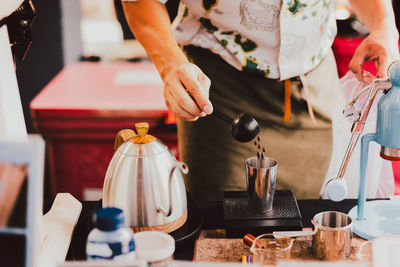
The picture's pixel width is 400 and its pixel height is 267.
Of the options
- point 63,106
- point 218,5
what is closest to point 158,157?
point 218,5

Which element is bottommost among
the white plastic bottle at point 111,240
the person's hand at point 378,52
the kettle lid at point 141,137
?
the white plastic bottle at point 111,240

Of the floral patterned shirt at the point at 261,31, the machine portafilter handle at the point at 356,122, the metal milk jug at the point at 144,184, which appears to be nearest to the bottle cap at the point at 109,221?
the metal milk jug at the point at 144,184

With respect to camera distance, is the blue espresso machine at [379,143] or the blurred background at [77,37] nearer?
the blue espresso machine at [379,143]

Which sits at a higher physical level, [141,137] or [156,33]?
[156,33]

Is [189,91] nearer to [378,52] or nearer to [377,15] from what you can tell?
[378,52]

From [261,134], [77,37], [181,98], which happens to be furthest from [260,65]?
[77,37]

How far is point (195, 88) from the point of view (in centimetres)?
107

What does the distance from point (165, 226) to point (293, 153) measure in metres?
0.73

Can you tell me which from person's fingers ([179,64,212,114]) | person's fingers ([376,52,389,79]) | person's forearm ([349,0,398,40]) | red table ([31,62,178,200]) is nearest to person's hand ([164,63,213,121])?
person's fingers ([179,64,212,114])

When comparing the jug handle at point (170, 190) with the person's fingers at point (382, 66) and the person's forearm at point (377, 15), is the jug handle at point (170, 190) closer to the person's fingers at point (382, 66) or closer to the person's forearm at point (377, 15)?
the person's fingers at point (382, 66)

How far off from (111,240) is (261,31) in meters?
0.86

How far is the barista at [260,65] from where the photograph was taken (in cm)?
131

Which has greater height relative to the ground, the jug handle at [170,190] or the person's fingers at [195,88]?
the person's fingers at [195,88]

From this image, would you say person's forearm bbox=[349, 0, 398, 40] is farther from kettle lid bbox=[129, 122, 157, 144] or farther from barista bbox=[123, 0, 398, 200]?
kettle lid bbox=[129, 122, 157, 144]
